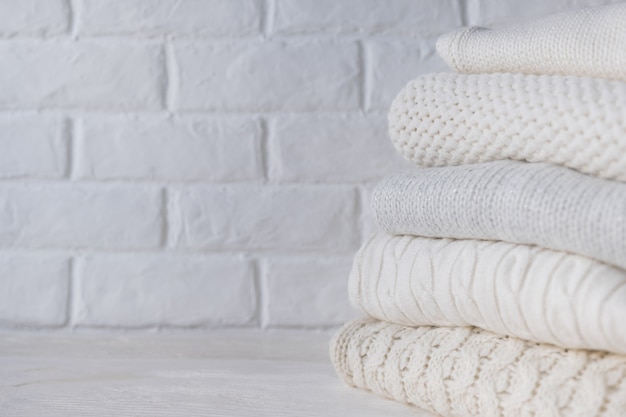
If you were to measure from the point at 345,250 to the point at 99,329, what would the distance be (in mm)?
280

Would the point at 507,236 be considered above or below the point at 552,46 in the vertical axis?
below

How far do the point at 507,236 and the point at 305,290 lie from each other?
1.30 ft

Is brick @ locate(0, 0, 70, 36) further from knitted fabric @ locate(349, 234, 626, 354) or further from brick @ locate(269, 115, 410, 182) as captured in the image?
knitted fabric @ locate(349, 234, 626, 354)

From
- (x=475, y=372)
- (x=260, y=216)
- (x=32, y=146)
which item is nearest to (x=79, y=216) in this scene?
(x=32, y=146)

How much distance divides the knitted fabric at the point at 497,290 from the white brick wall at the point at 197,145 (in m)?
0.22

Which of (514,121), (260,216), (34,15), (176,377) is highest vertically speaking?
(34,15)

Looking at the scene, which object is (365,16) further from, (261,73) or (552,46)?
(552,46)

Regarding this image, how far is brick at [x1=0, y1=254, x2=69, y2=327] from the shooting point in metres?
0.87

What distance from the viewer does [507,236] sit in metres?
0.51

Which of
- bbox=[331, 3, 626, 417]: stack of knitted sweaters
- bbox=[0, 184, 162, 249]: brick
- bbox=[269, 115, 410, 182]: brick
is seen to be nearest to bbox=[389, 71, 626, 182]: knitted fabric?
bbox=[331, 3, 626, 417]: stack of knitted sweaters

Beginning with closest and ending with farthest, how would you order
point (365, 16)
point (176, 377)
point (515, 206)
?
1. point (515, 206)
2. point (176, 377)
3. point (365, 16)

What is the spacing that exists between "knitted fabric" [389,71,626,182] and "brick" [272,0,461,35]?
257 millimetres

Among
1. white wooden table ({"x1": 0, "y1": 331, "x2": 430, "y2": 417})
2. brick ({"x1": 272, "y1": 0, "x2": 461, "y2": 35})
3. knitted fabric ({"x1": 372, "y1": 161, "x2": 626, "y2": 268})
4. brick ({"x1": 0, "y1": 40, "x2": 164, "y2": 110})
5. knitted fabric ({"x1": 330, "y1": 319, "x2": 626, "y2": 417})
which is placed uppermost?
brick ({"x1": 272, "y1": 0, "x2": 461, "y2": 35})

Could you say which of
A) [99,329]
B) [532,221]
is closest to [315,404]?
[532,221]
